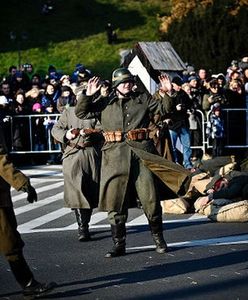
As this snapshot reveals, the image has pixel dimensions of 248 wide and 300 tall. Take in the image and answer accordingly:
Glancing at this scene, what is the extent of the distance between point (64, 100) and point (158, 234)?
8.20m

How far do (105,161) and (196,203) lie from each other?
131 inches

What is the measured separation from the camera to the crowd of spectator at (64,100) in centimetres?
1838

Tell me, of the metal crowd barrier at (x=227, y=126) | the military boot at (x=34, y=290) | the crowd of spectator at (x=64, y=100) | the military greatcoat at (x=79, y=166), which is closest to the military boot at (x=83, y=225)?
the military greatcoat at (x=79, y=166)

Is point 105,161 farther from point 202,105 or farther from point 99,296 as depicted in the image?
point 202,105

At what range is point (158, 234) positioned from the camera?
9.45 metres

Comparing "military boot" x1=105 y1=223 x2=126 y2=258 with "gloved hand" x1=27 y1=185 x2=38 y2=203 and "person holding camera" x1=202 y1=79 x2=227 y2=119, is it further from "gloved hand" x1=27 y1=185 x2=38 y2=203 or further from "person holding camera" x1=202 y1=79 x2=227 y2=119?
"person holding camera" x1=202 y1=79 x2=227 y2=119

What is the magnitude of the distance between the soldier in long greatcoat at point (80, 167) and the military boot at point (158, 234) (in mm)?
1367

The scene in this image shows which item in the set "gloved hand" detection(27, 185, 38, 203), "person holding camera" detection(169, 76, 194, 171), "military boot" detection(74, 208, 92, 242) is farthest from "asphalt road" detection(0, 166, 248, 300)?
"person holding camera" detection(169, 76, 194, 171)

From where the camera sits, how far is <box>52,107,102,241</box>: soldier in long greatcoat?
10.7 m

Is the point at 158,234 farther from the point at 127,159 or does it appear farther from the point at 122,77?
the point at 122,77

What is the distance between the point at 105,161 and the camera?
947 centimetres

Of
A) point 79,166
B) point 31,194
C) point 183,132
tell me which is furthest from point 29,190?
point 183,132

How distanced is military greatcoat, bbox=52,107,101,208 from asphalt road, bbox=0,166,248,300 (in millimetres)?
460

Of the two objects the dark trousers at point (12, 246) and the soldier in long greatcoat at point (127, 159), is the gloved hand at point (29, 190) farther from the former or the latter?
the soldier in long greatcoat at point (127, 159)
